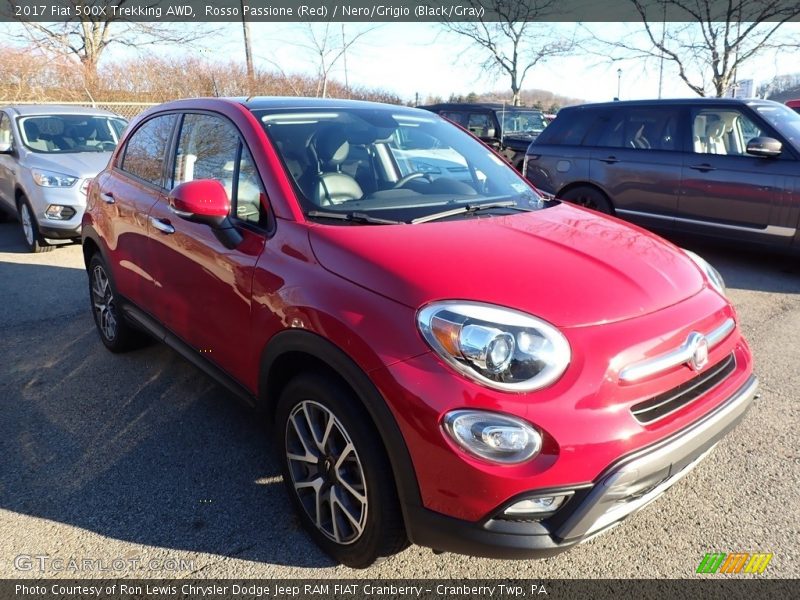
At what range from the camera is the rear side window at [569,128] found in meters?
7.44

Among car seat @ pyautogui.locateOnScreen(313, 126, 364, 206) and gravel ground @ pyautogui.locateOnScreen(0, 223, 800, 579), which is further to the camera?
car seat @ pyautogui.locateOnScreen(313, 126, 364, 206)

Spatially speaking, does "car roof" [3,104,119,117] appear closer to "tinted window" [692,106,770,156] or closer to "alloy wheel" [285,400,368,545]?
"alloy wheel" [285,400,368,545]

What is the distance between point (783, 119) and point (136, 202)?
20.9 ft

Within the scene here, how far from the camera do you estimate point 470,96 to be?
3625cm

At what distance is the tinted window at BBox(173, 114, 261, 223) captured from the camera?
2.65 metres

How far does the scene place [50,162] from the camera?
7207mm

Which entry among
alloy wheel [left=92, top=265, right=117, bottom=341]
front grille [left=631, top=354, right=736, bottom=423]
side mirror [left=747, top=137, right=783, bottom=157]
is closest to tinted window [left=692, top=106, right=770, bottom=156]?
side mirror [left=747, top=137, right=783, bottom=157]

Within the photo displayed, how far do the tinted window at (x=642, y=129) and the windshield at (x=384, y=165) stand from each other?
13.6ft

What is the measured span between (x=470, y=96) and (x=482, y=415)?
122ft

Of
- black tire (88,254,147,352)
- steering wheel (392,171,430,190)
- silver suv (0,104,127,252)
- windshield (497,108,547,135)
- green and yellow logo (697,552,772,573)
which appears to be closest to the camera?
green and yellow logo (697,552,772,573)

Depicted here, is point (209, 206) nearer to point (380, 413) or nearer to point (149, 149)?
point (380, 413)

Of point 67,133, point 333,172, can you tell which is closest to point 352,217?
point 333,172

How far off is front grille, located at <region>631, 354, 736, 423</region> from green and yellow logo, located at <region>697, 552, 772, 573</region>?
0.70 m

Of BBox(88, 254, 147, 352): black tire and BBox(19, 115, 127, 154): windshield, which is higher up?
BBox(19, 115, 127, 154): windshield
